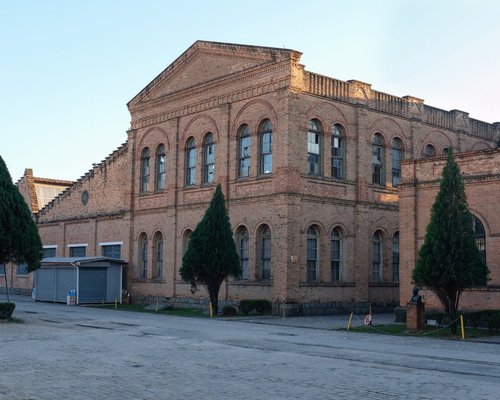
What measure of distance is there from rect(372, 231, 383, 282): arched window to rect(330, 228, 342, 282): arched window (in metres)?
2.46

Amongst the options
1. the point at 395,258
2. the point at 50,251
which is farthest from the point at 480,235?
the point at 50,251

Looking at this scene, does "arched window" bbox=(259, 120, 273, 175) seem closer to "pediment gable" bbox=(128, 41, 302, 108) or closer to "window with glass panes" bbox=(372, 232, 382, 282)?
"pediment gable" bbox=(128, 41, 302, 108)

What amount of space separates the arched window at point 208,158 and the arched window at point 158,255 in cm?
524

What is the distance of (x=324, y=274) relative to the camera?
33188mm

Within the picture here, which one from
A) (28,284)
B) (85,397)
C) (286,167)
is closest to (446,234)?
(286,167)

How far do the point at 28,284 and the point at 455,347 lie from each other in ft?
125

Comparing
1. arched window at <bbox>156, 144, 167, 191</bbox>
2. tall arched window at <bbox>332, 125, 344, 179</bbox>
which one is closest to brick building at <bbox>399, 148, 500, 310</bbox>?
tall arched window at <bbox>332, 125, 344, 179</bbox>

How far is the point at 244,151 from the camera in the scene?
1366 inches

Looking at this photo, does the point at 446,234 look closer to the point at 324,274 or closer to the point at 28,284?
the point at 324,274

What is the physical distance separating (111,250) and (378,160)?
1804 cm

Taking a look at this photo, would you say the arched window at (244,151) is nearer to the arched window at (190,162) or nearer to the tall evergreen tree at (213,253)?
the tall evergreen tree at (213,253)

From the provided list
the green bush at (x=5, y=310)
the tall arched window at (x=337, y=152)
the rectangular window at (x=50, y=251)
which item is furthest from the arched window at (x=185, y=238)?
the rectangular window at (x=50, y=251)

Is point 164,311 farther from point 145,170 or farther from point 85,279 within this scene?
point 145,170

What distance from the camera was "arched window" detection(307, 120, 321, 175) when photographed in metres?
33.2
